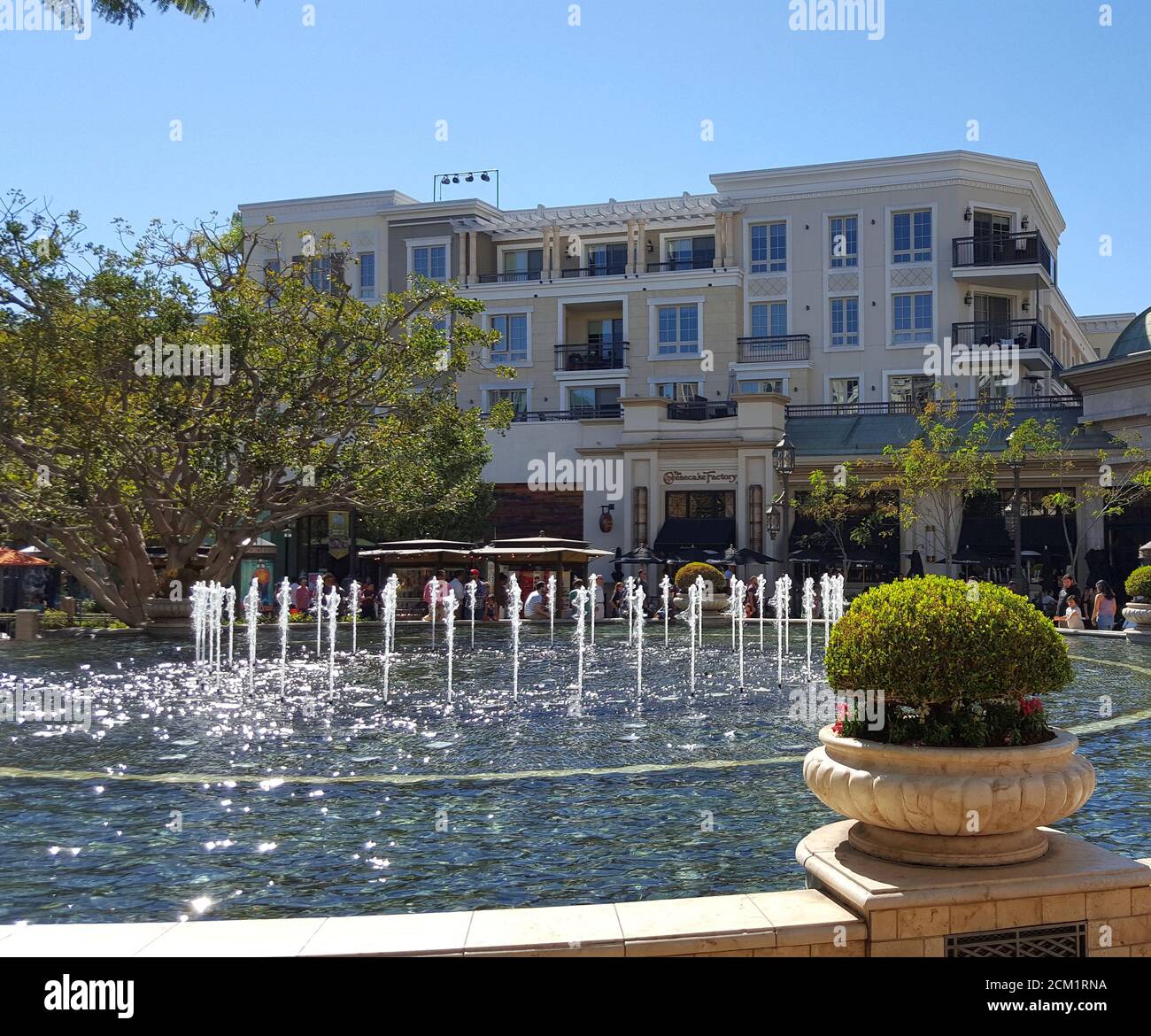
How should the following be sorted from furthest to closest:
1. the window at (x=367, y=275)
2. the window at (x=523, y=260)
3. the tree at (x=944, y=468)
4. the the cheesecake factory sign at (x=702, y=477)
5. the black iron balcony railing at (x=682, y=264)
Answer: the window at (x=523, y=260) < the window at (x=367, y=275) < the black iron balcony railing at (x=682, y=264) < the the cheesecake factory sign at (x=702, y=477) < the tree at (x=944, y=468)

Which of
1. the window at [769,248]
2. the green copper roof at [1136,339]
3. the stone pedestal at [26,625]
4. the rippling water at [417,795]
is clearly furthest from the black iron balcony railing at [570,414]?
the rippling water at [417,795]

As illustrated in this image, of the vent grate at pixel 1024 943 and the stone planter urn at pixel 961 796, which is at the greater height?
the stone planter urn at pixel 961 796

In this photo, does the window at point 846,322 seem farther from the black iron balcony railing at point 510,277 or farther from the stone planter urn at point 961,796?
the stone planter urn at point 961,796

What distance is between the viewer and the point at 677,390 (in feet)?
156

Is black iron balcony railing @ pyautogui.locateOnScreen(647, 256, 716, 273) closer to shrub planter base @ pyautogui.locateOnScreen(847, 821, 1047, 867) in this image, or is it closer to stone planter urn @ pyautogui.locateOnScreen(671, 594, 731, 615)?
stone planter urn @ pyautogui.locateOnScreen(671, 594, 731, 615)

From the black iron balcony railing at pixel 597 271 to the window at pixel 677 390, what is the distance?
5.54 m

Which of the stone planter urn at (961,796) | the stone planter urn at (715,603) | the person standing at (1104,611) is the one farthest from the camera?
the stone planter urn at (715,603)

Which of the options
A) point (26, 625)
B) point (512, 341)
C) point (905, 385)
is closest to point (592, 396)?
point (512, 341)

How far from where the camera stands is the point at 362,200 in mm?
51562

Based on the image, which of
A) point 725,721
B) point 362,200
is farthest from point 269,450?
point 362,200

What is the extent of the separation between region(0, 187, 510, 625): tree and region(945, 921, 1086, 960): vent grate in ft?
75.7

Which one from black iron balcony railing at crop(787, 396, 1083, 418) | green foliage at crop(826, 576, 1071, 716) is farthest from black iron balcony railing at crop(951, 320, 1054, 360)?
green foliage at crop(826, 576, 1071, 716)

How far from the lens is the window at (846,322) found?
45625mm
